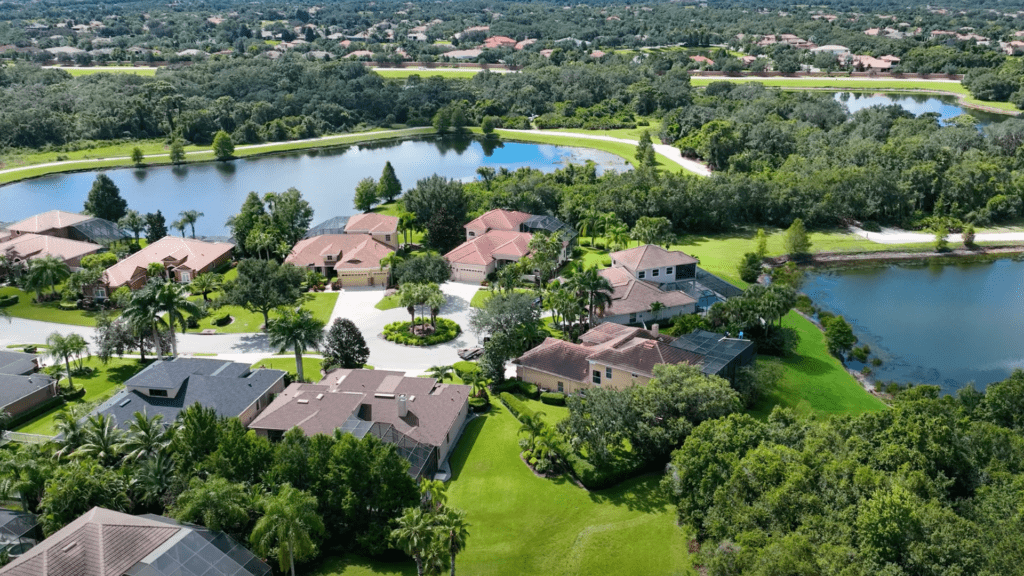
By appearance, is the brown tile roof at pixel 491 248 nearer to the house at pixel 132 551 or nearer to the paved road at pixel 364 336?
the paved road at pixel 364 336

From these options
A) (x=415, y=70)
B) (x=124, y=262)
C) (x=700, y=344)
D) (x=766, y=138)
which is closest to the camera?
(x=700, y=344)

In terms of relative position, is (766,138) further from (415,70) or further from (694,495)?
(415,70)

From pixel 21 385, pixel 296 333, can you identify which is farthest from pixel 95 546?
pixel 21 385

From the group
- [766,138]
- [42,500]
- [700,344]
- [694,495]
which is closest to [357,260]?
[700,344]

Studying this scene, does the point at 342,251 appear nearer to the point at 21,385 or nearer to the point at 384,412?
the point at 21,385

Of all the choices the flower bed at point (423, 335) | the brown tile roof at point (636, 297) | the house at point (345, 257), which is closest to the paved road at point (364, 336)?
the flower bed at point (423, 335)

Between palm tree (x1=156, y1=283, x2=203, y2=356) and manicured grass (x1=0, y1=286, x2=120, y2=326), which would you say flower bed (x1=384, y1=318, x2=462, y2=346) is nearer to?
palm tree (x1=156, y1=283, x2=203, y2=356)

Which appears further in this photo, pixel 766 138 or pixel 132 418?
pixel 766 138
